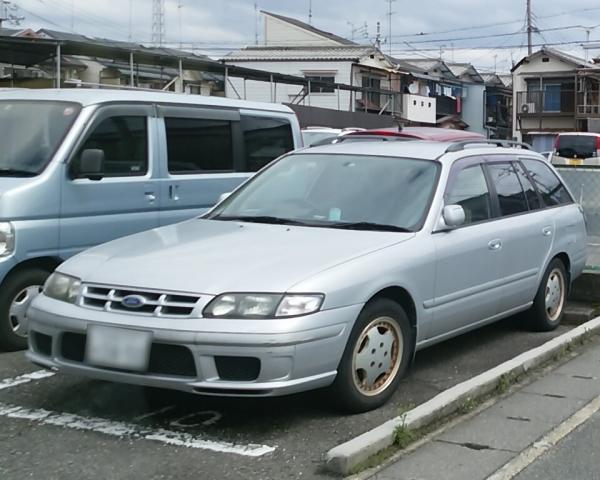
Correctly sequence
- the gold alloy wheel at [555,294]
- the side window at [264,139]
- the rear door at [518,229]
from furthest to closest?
the side window at [264,139], the gold alloy wheel at [555,294], the rear door at [518,229]

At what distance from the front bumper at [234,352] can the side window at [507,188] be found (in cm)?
228

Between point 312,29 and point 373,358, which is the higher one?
point 312,29

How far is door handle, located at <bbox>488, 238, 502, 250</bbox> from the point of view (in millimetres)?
5570

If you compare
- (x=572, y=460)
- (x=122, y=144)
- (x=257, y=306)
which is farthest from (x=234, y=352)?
(x=122, y=144)

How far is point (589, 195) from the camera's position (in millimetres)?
8531

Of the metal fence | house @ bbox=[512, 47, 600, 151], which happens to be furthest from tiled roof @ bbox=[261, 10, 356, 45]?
the metal fence

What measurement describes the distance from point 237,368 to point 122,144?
10.4ft

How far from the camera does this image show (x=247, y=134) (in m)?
7.89

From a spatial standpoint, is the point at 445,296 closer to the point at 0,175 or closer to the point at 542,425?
the point at 542,425

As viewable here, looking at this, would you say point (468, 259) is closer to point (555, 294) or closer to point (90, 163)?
point (555, 294)

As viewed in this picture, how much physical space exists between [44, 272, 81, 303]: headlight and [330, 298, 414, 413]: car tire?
1486mm

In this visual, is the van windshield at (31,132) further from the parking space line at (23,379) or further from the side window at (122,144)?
the parking space line at (23,379)

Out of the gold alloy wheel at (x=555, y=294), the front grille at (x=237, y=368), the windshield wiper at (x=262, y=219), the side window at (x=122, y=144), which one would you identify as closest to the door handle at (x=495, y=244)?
the gold alloy wheel at (x=555, y=294)

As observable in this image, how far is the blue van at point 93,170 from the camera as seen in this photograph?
19.0 ft
